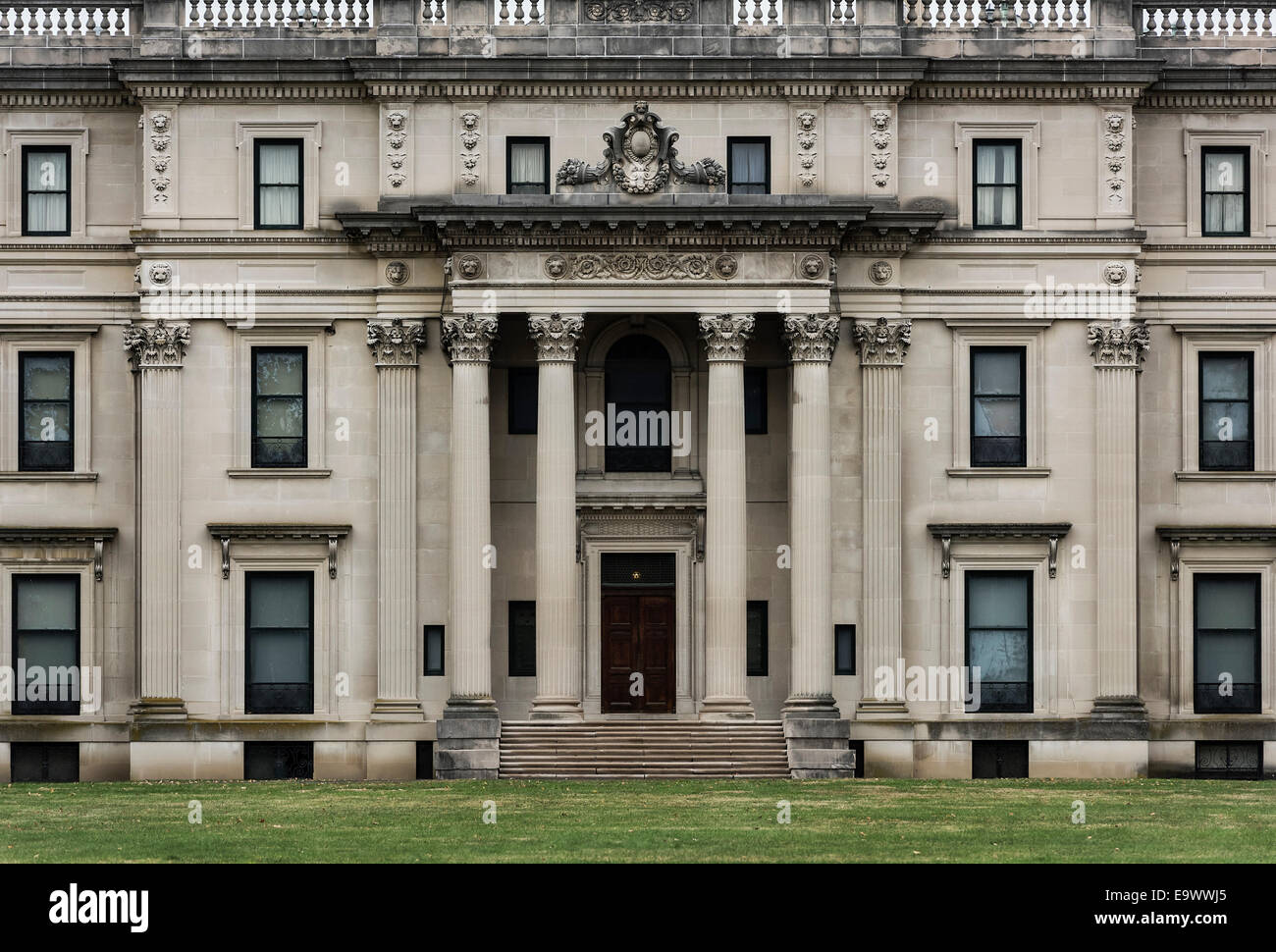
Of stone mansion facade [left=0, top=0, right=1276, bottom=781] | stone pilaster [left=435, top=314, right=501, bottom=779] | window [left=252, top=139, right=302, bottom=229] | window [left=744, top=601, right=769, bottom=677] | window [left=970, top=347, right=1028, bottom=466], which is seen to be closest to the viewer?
stone pilaster [left=435, top=314, right=501, bottom=779]

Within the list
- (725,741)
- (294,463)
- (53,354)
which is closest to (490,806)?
(725,741)

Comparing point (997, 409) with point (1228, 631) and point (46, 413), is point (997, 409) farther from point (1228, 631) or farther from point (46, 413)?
point (46, 413)

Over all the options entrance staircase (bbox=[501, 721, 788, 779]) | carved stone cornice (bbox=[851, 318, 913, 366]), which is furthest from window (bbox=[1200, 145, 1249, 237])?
entrance staircase (bbox=[501, 721, 788, 779])

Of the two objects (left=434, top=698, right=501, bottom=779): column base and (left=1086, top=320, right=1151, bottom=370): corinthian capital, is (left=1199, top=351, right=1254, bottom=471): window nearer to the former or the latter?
(left=1086, top=320, right=1151, bottom=370): corinthian capital

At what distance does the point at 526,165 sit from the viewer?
57594mm

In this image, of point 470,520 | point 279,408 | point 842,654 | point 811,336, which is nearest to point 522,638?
point 470,520

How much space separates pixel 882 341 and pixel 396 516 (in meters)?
12.5

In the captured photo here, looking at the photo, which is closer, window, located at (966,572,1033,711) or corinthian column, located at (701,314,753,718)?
corinthian column, located at (701,314,753,718)

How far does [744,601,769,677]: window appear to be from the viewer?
192ft

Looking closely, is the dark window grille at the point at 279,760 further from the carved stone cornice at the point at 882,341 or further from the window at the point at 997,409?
the window at the point at 997,409

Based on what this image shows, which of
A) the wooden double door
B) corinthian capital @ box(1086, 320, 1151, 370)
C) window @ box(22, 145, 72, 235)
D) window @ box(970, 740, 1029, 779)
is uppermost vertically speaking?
window @ box(22, 145, 72, 235)

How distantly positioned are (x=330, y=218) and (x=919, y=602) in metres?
17.1

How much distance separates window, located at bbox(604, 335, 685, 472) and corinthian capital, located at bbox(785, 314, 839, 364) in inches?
149

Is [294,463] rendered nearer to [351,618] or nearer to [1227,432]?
[351,618]
